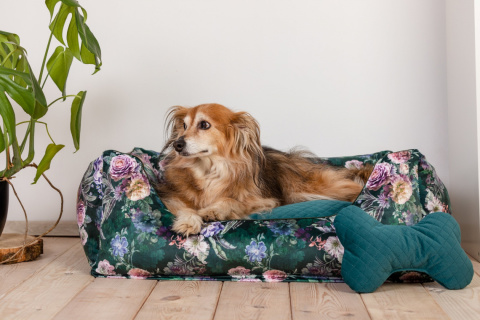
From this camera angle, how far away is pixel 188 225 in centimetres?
234

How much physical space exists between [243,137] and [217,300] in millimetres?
869

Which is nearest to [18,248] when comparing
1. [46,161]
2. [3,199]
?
[3,199]

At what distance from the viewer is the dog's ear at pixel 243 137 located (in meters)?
2.71

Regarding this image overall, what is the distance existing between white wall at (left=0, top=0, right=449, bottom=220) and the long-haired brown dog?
70 centimetres

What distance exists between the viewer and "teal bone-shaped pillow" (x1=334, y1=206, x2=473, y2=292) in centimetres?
210

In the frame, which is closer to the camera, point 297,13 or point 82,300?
point 82,300

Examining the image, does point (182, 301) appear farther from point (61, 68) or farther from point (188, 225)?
point (61, 68)

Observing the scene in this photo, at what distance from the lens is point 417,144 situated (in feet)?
11.5

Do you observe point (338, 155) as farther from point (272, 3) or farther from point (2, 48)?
point (2, 48)

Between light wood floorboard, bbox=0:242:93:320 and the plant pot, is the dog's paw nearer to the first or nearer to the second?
light wood floorboard, bbox=0:242:93:320

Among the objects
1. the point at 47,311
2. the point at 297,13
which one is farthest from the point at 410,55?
the point at 47,311

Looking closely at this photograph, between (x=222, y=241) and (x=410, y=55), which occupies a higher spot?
(x=410, y=55)

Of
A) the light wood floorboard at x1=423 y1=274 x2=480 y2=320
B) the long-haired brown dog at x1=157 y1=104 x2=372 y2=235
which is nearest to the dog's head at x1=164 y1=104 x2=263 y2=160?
the long-haired brown dog at x1=157 y1=104 x2=372 y2=235

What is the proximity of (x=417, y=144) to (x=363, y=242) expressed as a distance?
1552 millimetres
